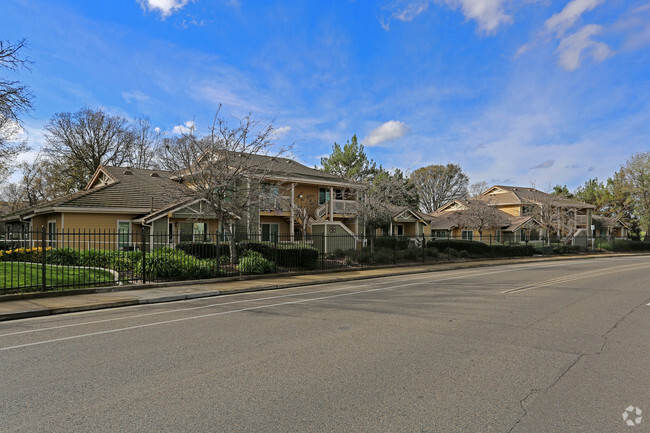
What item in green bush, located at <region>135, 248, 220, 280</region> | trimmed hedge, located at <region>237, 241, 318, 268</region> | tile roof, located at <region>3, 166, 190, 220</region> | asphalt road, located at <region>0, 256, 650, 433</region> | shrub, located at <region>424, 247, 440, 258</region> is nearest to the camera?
asphalt road, located at <region>0, 256, 650, 433</region>

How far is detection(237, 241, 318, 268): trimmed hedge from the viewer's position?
18.8 metres

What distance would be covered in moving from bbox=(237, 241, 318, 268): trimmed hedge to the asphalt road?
8659 mm

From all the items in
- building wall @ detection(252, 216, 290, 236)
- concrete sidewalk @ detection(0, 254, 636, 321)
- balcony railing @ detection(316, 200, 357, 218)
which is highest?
balcony railing @ detection(316, 200, 357, 218)

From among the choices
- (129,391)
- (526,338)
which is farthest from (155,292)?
(526,338)

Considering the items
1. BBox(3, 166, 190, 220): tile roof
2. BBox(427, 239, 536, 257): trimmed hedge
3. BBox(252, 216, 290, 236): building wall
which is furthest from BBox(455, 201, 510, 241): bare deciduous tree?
BBox(3, 166, 190, 220): tile roof

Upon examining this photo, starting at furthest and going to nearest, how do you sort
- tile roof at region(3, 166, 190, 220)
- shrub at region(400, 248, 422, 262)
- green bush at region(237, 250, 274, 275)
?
shrub at region(400, 248, 422, 262), tile roof at region(3, 166, 190, 220), green bush at region(237, 250, 274, 275)

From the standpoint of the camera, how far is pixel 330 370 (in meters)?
5.35

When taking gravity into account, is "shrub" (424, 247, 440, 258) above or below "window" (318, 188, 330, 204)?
below

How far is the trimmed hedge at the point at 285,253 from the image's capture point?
61.6 ft

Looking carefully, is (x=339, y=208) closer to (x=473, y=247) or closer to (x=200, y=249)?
(x=473, y=247)

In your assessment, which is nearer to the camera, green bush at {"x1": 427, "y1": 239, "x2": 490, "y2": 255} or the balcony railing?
green bush at {"x1": 427, "y1": 239, "x2": 490, "y2": 255}

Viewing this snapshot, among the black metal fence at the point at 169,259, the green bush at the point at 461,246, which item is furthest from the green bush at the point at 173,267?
the green bush at the point at 461,246

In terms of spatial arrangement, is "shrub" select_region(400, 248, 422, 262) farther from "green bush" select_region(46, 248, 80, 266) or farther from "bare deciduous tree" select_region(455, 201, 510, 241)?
"green bush" select_region(46, 248, 80, 266)

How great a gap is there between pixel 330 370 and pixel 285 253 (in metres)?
13.8
